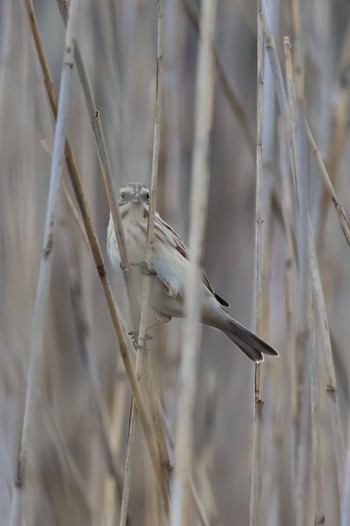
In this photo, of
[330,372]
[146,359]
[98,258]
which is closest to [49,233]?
[98,258]

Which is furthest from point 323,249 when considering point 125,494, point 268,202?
point 125,494

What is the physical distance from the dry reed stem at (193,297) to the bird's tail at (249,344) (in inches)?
22.5

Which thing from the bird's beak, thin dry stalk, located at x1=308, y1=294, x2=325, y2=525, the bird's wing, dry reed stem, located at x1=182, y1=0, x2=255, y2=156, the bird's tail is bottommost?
thin dry stalk, located at x1=308, y1=294, x2=325, y2=525

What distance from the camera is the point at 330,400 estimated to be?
4.72ft

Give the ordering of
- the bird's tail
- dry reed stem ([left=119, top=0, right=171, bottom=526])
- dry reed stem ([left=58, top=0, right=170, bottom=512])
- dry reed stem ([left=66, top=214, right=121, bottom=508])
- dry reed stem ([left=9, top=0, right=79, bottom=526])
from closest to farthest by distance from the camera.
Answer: dry reed stem ([left=9, top=0, right=79, bottom=526]), dry reed stem ([left=58, top=0, right=170, bottom=512]), dry reed stem ([left=119, top=0, right=171, bottom=526]), the bird's tail, dry reed stem ([left=66, top=214, right=121, bottom=508])

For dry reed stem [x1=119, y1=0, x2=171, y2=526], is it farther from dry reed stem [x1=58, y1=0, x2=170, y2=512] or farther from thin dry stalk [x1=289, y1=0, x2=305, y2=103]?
thin dry stalk [x1=289, y1=0, x2=305, y2=103]

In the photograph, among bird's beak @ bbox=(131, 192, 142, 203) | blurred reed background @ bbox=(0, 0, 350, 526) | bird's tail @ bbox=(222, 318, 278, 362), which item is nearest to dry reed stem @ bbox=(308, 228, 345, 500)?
blurred reed background @ bbox=(0, 0, 350, 526)

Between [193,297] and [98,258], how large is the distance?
254 mm

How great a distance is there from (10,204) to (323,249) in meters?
0.76

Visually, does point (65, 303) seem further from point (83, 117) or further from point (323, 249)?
point (323, 249)

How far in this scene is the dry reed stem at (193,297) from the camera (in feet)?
3.16

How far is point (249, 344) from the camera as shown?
1.73m

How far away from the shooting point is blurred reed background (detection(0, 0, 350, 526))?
66.2 inches

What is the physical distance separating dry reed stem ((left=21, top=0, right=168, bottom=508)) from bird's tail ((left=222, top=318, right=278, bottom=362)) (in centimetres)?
36
